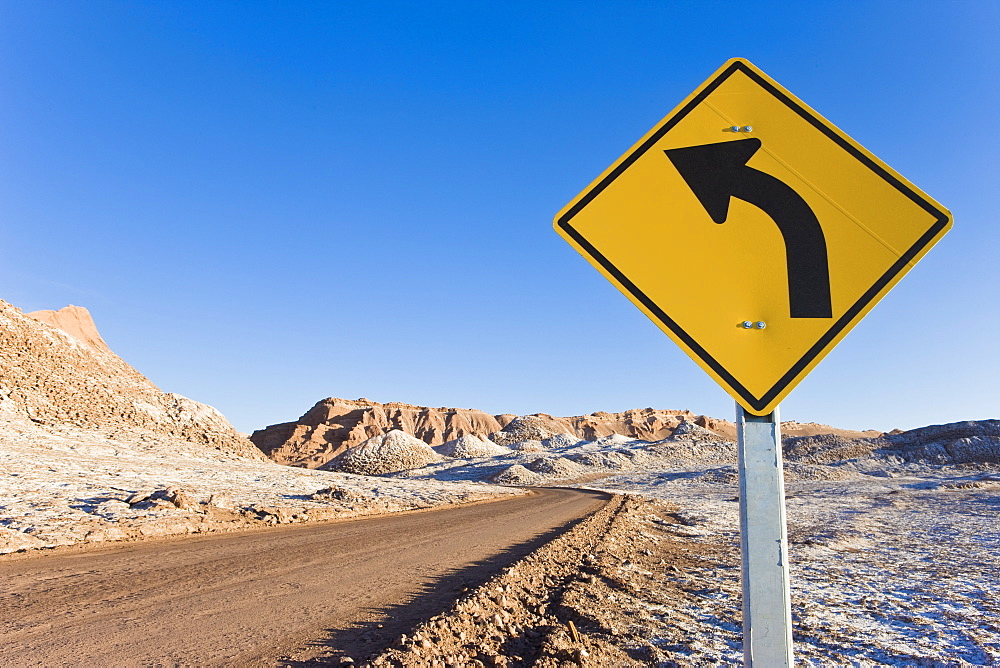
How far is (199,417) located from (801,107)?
5490cm

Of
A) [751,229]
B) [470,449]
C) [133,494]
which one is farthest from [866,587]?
[470,449]

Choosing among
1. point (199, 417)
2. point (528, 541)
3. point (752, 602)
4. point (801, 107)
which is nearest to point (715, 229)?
point (801, 107)

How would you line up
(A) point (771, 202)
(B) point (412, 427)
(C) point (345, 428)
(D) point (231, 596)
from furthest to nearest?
1. (B) point (412, 427)
2. (C) point (345, 428)
3. (D) point (231, 596)
4. (A) point (771, 202)

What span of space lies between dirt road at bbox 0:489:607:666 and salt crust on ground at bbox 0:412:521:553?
1.87 meters

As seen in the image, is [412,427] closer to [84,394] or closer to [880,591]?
[84,394]

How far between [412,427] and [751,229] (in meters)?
136

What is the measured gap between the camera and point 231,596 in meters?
6.73

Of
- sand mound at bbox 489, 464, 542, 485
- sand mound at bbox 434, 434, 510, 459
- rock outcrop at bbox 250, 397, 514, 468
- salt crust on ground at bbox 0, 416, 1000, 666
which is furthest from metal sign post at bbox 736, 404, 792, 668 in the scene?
rock outcrop at bbox 250, 397, 514, 468

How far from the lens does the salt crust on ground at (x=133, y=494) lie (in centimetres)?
1148

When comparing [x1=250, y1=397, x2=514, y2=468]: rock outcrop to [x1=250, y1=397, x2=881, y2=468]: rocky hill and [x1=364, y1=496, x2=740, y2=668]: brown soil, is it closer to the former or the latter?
[x1=250, y1=397, x2=881, y2=468]: rocky hill

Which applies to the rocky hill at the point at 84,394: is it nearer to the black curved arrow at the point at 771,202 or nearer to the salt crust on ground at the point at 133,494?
the salt crust on ground at the point at 133,494

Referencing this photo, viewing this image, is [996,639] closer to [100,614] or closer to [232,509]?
[100,614]

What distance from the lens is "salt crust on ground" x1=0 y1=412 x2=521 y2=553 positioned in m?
11.5

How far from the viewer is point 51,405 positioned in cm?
3634
